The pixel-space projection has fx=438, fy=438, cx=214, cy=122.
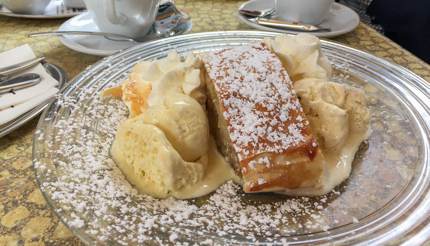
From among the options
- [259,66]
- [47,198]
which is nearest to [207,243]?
[47,198]

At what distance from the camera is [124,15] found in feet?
4.12

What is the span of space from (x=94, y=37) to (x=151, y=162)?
2.22 feet

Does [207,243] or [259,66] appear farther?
[259,66]

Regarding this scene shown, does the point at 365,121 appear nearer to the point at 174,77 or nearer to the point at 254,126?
the point at 254,126

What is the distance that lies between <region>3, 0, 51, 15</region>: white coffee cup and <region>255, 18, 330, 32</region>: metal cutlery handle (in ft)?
2.29

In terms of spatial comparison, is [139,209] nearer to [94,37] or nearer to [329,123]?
[329,123]

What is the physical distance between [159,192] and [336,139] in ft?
1.10

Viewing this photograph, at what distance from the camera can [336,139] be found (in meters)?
0.80

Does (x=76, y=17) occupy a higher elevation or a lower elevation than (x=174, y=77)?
lower

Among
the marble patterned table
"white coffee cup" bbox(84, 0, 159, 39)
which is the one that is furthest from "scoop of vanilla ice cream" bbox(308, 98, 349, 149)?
"white coffee cup" bbox(84, 0, 159, 39)

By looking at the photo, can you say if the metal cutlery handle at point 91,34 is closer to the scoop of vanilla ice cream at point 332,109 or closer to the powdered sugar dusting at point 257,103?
the powdered sugar dusting at point 257,103

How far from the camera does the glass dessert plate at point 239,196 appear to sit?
617 mm

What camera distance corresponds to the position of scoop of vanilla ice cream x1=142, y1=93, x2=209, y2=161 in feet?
2.48

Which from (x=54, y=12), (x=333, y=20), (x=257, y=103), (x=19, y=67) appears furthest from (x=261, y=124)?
(x=54, y=12)
